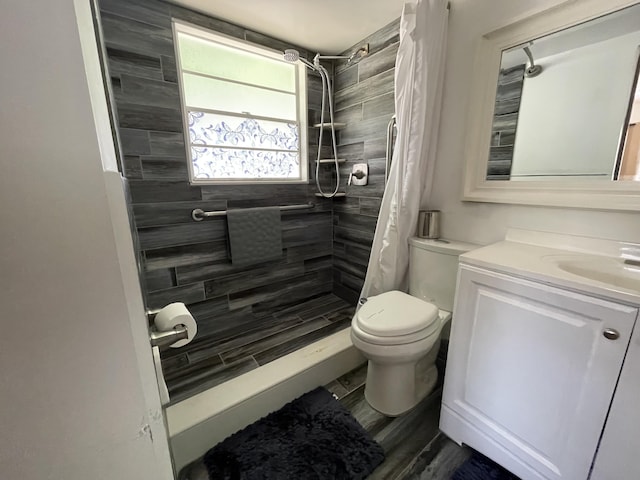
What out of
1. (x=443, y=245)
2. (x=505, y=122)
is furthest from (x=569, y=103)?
(x=443, y=245)

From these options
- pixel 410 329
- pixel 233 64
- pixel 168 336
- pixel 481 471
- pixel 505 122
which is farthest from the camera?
pixel 233 64

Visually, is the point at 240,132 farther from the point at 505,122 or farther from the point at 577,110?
the point at 577,110

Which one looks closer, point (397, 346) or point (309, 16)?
point (397, 346)

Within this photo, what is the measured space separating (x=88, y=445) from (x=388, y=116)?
2020 mm

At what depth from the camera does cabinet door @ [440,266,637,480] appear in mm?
805

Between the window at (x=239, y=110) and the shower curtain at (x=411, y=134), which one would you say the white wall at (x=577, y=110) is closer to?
the shower curtain at (x=411, y=134)

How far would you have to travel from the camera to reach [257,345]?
1.87 m

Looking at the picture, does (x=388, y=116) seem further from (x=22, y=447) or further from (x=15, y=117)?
(x=22, y=447)

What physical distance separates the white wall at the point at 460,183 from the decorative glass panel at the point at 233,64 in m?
1.24

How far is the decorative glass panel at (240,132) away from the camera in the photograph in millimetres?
1820

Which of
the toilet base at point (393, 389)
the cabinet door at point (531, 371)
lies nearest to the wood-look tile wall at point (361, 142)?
the toilet base at point (393, 389)

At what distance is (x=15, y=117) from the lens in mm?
224

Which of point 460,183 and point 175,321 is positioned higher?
point 460,183

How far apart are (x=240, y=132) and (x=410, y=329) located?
5.92ft
